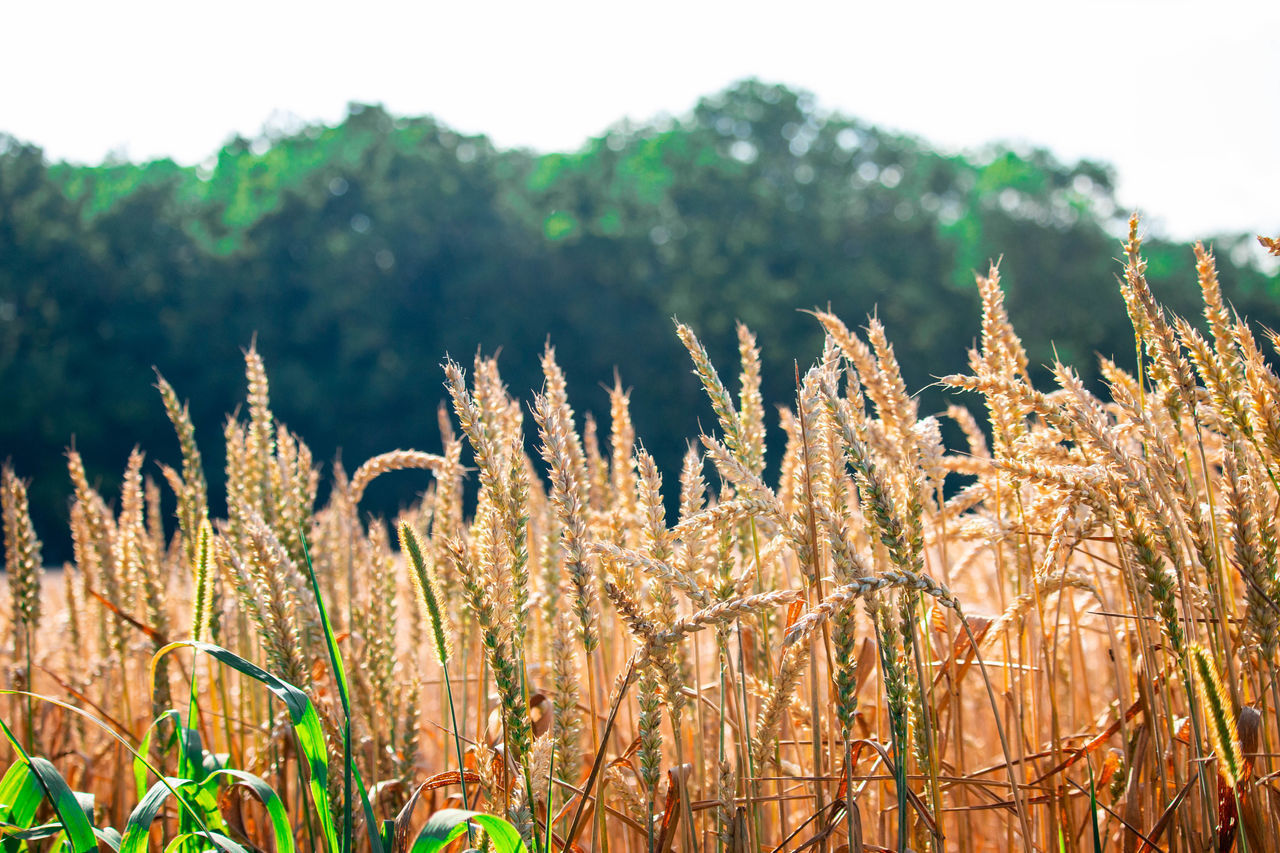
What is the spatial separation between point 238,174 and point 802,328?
17.4 meters

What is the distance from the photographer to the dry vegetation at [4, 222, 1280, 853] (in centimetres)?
119

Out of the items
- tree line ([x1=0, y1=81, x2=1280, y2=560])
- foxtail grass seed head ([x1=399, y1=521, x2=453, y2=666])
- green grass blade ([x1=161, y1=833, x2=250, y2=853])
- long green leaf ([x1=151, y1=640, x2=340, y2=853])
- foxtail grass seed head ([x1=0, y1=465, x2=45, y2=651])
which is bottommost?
green grass blade ([x1=161, y1=833, x2=250, y2=853])

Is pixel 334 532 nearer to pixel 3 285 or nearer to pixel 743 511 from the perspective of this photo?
pixel 743 511

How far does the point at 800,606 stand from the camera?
166 centimetres

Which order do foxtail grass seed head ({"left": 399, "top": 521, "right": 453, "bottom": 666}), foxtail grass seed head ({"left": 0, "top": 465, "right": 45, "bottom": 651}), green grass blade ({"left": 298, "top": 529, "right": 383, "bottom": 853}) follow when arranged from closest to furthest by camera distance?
1. green grass blade ({"left": 298, "top": 529, "right": 383, "bottom": 853})
2. foxtail grass seed head ({"left": 399, "top": 521, "right": 453, "bottom": 666})
3. foxtail grass seed head ({"left": 0, "top": 465, "right": 45, "bottom": 651})

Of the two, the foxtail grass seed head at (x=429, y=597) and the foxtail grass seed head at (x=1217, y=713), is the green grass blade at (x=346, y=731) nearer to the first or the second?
the foxtail grass seed head at (x=429, y=597)

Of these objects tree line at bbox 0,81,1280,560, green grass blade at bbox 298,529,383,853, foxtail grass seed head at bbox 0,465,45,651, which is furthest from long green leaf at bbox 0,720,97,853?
tree line at bbox 0,81,1280,560

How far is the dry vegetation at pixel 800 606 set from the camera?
119 cm

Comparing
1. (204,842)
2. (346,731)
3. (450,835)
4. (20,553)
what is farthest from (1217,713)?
(20,553)

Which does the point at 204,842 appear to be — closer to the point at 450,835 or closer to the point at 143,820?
the point at 143,820

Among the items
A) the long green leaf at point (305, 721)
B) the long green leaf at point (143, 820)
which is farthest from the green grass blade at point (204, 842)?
the long green leaf at point (305, 721)

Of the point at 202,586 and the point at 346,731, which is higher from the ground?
the point at 202,586

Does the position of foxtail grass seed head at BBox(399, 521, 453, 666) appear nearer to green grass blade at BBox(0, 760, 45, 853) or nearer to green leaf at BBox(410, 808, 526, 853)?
green leaf at BBox(410, 808, 526, 853)

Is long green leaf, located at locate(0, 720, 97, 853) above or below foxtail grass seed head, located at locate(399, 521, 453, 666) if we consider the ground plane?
below
